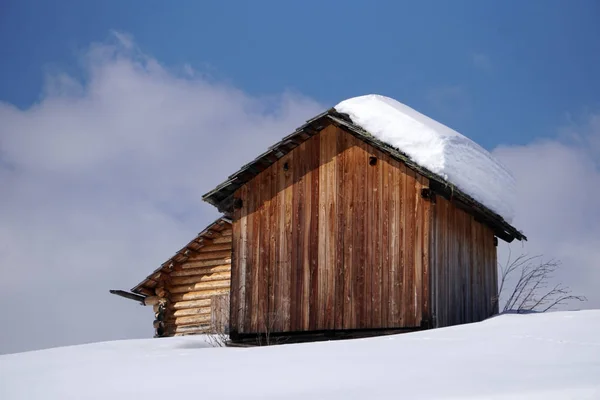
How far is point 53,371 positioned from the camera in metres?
11.9

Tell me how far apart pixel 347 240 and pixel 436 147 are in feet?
7.89

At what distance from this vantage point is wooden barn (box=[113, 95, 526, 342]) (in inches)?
582

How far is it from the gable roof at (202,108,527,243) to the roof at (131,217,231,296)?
15.8 feet

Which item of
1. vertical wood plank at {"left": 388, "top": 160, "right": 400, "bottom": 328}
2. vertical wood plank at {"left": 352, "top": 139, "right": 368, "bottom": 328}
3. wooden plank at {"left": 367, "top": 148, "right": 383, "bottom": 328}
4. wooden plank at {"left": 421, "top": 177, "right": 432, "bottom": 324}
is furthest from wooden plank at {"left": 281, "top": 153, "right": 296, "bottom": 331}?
wooden plank at {"left": 421, "top": 177, "right": 432, "bottom": 324}

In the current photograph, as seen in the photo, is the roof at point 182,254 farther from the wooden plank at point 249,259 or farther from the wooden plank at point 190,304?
the wooden plank at point 249,259

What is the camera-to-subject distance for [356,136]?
15.7m

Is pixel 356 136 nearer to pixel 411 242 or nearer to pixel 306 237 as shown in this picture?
pixel 306 237

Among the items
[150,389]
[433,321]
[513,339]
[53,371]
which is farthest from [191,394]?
[433,321]

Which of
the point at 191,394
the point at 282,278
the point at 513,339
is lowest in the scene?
the point at 191,394

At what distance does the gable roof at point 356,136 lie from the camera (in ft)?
48.7

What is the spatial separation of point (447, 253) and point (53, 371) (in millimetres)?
7389

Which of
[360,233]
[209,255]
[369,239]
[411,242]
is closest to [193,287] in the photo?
[209,255]

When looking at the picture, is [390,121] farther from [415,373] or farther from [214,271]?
[214,271]

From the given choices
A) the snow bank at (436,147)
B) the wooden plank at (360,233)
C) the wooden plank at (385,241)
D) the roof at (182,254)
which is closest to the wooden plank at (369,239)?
the wooden plank at (360,233)
